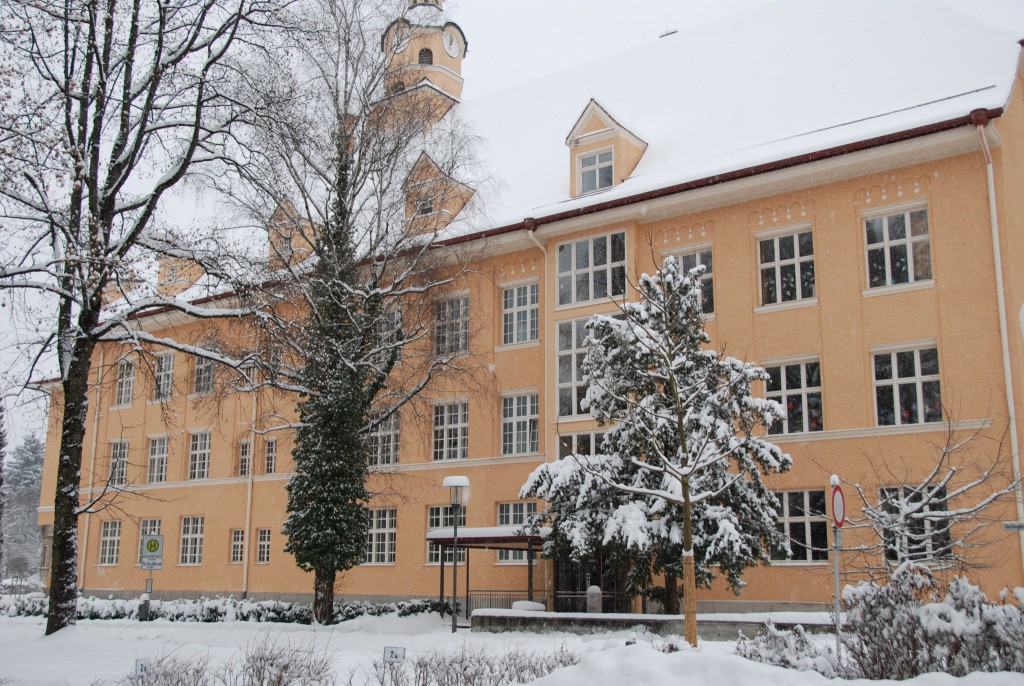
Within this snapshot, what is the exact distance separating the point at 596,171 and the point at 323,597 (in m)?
14.5

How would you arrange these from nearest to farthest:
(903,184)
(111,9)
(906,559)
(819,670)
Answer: (819,670), (111,9), (906,559), (903,184)

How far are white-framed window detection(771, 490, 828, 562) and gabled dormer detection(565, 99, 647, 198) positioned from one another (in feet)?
34.7

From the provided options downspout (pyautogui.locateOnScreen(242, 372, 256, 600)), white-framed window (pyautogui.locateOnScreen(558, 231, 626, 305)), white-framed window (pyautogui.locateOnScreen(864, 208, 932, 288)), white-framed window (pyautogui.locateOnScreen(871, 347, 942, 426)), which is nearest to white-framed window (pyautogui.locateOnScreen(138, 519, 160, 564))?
downspout (pyautogui.locateOnScreen(242, 372, 256, 600))

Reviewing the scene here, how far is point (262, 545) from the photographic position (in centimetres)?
3541

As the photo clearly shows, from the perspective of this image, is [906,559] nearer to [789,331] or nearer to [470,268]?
[789,331]

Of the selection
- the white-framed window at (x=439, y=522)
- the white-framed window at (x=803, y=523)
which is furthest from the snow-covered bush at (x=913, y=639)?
the white-framed window at (x=439, y=522)

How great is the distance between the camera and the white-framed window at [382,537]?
31.8 m

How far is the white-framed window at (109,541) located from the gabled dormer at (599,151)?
24570mm

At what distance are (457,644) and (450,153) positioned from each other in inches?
529

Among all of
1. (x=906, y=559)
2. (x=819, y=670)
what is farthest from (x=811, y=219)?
(x=819, y=670)

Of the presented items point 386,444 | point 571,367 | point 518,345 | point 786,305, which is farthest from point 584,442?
point 386,444

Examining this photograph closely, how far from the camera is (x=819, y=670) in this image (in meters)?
10.5

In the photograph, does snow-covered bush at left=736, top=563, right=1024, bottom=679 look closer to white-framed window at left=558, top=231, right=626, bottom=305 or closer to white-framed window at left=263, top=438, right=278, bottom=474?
white-framed window at left=558, top=231, right=626, bottom=305

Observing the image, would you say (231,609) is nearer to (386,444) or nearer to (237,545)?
(237,545)
